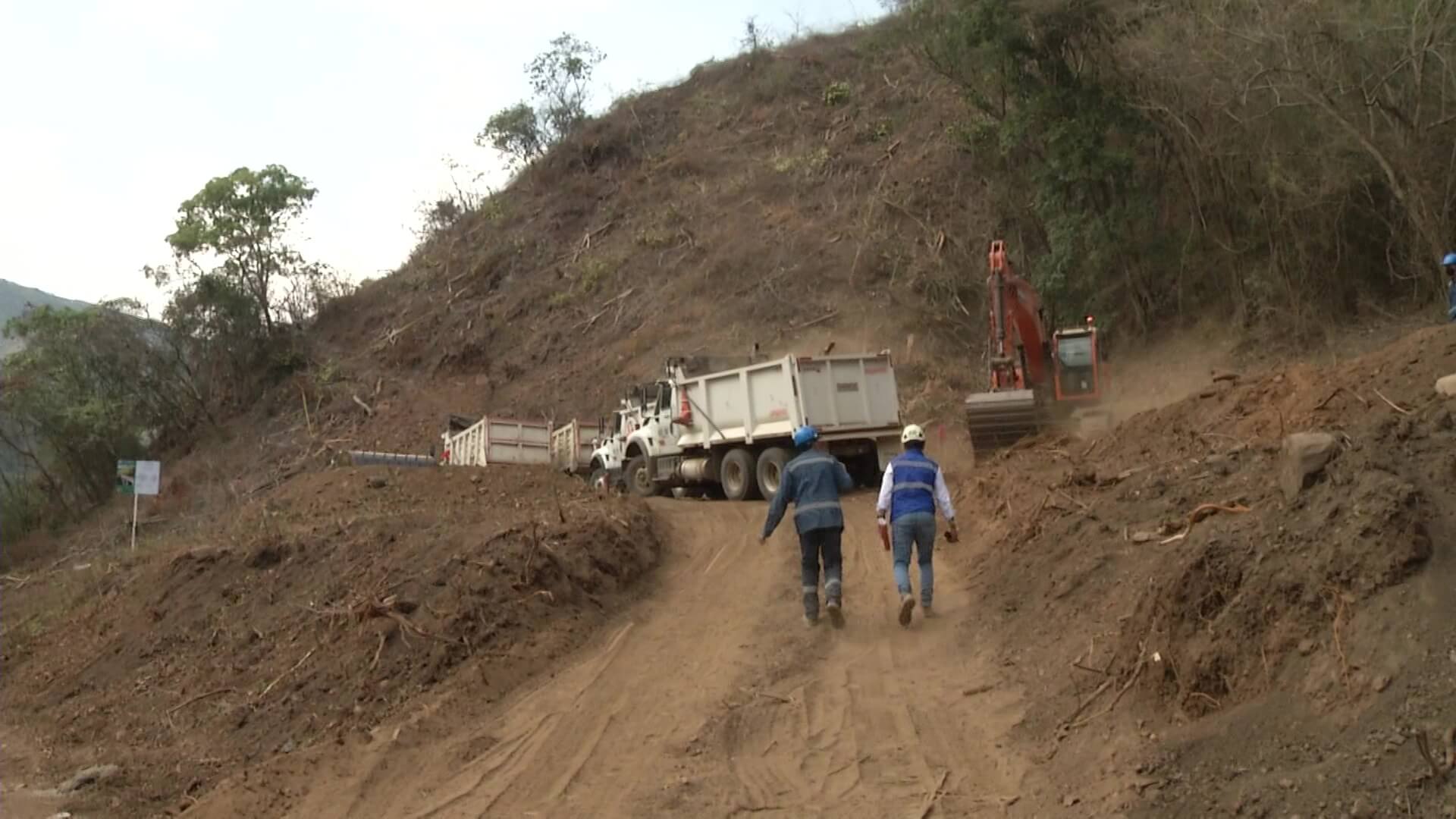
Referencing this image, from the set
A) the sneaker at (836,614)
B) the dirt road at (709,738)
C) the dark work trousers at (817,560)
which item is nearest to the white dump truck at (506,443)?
the dirt road at (709,738)

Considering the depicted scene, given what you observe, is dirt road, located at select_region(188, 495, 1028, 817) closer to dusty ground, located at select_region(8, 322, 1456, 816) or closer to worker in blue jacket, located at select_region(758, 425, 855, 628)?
dusty ground, located at select_region(8, 322, 1456, 816)

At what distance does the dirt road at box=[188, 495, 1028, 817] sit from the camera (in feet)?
22.4

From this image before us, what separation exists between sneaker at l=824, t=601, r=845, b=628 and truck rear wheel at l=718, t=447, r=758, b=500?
9400 millimetres

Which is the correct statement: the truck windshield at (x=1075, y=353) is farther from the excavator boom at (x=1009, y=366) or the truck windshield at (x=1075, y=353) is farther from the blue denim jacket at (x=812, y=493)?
the blue denim jacket at (x=812, y=493)

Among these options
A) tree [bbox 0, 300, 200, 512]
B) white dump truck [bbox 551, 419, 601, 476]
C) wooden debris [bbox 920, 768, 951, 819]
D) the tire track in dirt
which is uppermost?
tree [bbox 0, 300, 200, 512]

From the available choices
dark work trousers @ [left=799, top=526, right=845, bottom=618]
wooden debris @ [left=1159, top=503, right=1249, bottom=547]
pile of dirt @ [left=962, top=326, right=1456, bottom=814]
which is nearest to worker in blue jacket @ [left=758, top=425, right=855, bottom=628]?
dark work trousers @ [left=799, top=526, right=845, bottom=618]

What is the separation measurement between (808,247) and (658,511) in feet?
73.3

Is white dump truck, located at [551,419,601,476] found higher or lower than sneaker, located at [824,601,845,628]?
higher

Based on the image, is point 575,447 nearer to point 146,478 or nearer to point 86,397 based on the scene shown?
point 146,478

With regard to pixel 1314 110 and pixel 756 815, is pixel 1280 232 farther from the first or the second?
pixel 756 815

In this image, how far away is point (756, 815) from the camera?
21.3 ft

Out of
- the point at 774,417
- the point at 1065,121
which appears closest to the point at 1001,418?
the point at 774,417

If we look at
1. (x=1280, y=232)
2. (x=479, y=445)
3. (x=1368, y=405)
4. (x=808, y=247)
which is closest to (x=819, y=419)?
(x=1368, y=405)

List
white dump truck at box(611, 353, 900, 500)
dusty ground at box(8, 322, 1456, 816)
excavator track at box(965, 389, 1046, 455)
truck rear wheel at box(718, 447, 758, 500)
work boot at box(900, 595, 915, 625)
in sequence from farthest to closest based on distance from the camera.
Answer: truck rear wheel at box(718, 447, 758, 500), white dump truck at box(611, 353, 900, 500), excavator track at box(965, 389, 1046, 455), work boot at box(900, 595, 915, 625), dusty ground at box(8, 322, 1456, 816)
